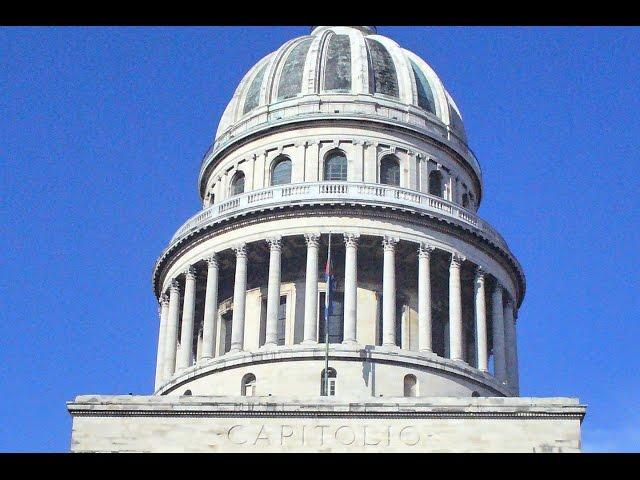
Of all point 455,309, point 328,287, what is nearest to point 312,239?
point 328,287

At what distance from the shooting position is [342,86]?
2525 inches

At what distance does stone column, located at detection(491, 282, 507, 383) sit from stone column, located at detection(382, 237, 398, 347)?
6.38 meters

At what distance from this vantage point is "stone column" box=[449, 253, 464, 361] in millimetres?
55375

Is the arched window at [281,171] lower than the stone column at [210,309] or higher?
higher

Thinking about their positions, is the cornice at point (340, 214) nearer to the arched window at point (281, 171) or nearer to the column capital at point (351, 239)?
the column capital at point (351, 239)

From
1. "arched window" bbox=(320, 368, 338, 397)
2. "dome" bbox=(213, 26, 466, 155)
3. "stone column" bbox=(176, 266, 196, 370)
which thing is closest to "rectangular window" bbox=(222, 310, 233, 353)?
"stone column" bbox=(176, 266, 196, 370)

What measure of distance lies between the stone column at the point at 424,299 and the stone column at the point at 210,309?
979cm

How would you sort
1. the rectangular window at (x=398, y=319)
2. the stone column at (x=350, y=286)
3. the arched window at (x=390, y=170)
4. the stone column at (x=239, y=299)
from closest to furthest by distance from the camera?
the stone column at (x=350, y=286) < the stone column at (x=239, y=299) < the rectangular window at (x=398, y=319) < the arched window at (x=390, y=170)

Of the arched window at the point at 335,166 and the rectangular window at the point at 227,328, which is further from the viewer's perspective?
the arched window at the point at 335,166

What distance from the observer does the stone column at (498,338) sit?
58.6 meters

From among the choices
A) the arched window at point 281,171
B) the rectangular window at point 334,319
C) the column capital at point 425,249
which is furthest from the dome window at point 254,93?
the column capital at point 425,249

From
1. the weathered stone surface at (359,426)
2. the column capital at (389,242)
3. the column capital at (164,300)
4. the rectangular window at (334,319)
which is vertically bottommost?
the weathered stone surface at (359,426)

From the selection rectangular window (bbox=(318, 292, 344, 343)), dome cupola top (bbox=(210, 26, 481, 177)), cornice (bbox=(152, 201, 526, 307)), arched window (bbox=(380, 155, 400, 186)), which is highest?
dome cupola top (bbox=(210, 26, 481, 177))

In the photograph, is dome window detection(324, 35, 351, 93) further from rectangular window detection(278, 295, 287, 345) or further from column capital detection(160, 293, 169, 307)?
column capital detection(160, 293, 169, 307)
